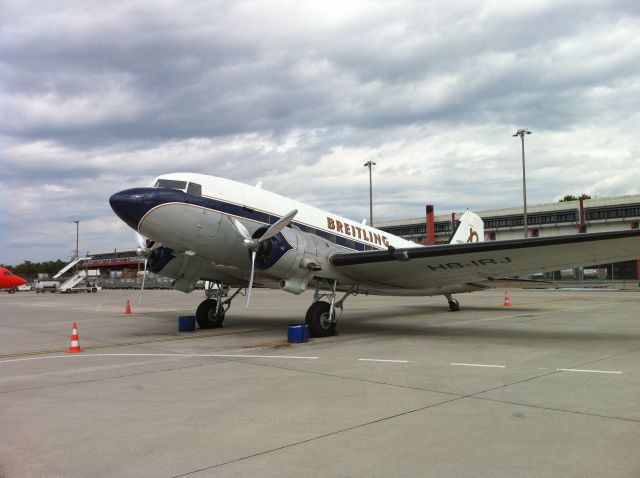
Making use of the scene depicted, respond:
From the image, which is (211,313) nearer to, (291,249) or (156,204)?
(291,249)

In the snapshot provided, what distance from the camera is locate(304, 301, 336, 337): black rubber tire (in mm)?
13367

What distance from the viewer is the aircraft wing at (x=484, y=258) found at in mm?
11844

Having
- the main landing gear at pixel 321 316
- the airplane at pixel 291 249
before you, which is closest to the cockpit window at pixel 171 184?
the airplane at pixel 291 249

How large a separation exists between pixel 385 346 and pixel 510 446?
7087 mm

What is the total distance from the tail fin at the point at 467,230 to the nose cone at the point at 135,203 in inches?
576

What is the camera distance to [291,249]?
512 inches

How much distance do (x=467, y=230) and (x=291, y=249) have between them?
1259 centimetres

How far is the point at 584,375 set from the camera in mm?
7953

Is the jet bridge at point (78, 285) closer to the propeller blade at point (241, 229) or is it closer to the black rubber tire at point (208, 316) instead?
the black rubber tire at point (208, 316)

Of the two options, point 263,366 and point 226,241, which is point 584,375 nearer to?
point 263,366

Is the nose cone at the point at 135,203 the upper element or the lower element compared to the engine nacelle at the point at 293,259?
upper

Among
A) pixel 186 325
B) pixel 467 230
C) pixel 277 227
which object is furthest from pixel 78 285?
pixel 277 227

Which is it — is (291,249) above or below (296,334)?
above

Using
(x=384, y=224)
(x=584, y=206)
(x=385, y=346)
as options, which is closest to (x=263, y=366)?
(x=385, y=346)
